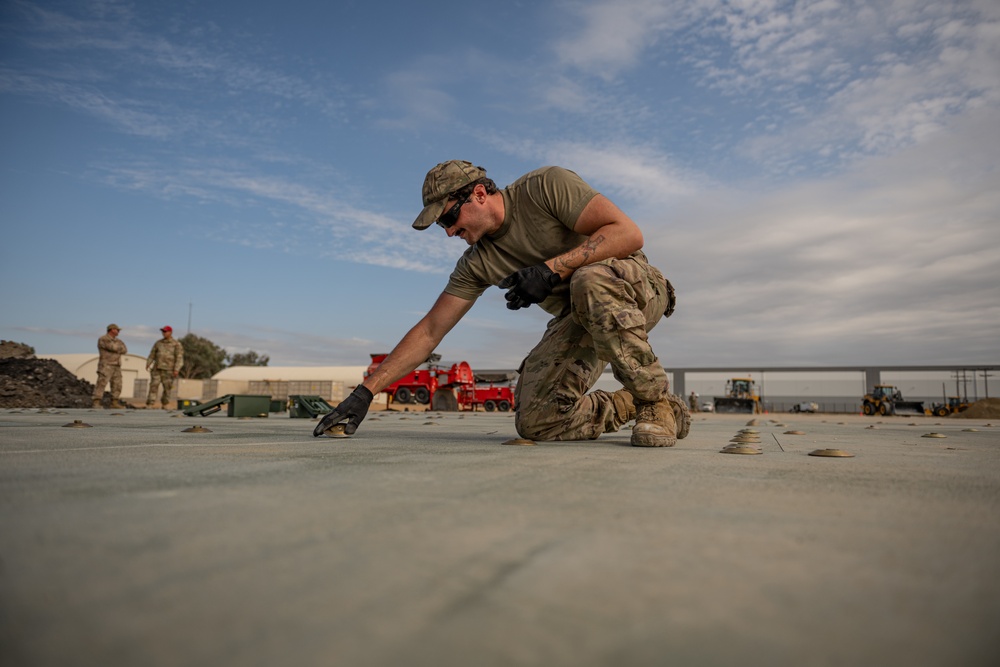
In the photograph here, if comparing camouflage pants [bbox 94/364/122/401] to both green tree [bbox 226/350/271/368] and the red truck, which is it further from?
green tree [bbox 226/350/271/368]

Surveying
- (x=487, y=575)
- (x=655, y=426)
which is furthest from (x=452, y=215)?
(x=487, y=575)

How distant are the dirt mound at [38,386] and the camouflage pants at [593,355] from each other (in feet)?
36.7

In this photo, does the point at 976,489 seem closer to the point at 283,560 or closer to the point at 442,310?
the point at 283,560

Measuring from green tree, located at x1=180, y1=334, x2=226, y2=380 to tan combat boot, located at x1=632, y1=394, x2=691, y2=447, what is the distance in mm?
47256

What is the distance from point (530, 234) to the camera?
295 centimetres

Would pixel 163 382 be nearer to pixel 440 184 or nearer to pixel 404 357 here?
pixel 404 357

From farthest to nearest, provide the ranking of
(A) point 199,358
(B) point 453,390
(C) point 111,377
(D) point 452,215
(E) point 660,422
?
(A) point 199,358 < (B) point 453,390 < (C) point 111,377 < (D) point 452,215 < (E) point 660,422

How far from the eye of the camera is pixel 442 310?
3033 mm

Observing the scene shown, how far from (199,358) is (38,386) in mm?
36615

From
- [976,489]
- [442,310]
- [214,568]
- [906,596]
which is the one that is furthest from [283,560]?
[442,310]

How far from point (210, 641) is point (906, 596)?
0.55 metres

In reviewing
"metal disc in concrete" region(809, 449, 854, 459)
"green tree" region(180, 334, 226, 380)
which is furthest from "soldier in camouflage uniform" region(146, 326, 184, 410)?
"green tree" region(180, 334, 226, 380)

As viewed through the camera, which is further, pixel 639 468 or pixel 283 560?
pixel 639 468

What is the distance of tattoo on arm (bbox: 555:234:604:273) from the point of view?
2.71 meters
